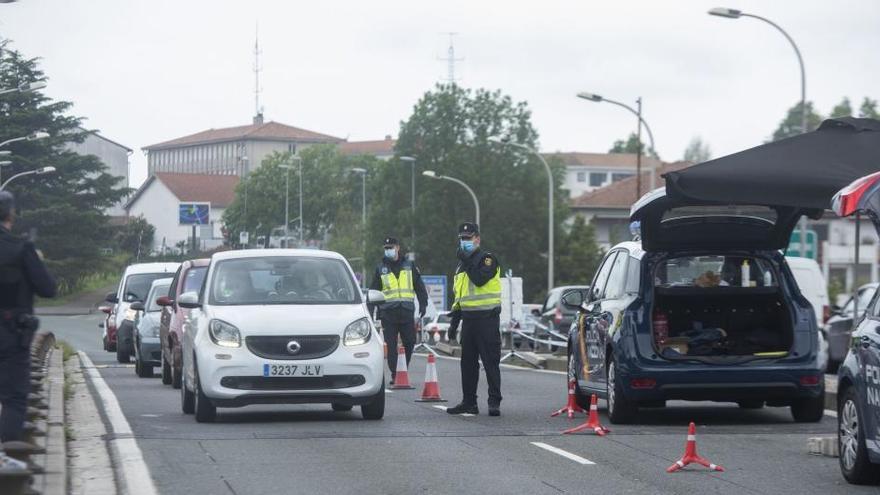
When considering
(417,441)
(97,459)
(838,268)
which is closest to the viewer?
(97,459)

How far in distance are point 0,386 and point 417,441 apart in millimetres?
4352

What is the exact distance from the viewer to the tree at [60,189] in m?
88.5

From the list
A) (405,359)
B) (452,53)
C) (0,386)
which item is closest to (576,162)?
(452,53)

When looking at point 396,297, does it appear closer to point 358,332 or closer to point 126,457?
point 358,332

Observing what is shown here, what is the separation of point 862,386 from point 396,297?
12.0 m

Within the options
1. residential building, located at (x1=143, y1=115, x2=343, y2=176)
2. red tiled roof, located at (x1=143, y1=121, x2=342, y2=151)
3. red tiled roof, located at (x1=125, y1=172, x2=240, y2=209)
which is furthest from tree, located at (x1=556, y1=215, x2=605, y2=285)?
red tiled roof, located at (x1=143, y1=121, x2=342, y2=151)

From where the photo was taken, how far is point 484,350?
55.7ft

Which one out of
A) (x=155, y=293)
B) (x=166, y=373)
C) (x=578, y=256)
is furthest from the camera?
(x=578, y=256)

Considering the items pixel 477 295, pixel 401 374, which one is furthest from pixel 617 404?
pixel 401 374

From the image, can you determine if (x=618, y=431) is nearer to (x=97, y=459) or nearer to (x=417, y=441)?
(x=417, y=441)

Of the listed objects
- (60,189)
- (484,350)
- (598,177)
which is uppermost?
(598,177)

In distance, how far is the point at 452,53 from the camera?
368ft

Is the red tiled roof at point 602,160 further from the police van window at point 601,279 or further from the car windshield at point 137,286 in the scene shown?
the police van window at point 601,279

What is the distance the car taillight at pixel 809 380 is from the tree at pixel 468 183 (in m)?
83.1
